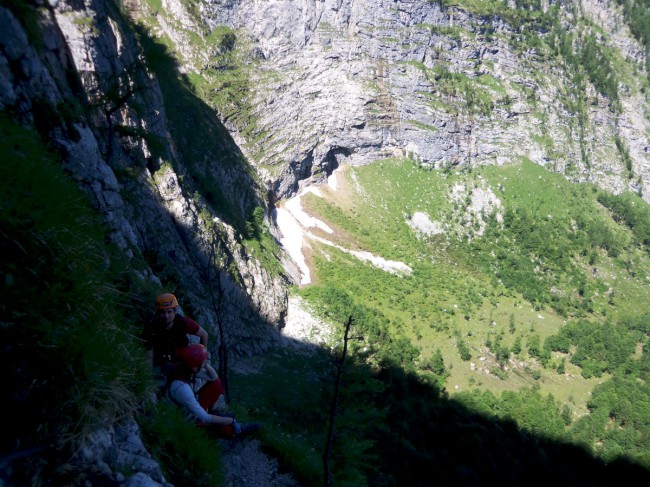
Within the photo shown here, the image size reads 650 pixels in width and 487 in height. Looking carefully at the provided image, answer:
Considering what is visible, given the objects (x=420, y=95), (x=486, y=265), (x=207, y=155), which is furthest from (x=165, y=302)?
(x=420, y=95)

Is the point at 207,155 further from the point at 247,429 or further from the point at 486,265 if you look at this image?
the point at 486,265

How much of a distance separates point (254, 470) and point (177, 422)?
11.3 ft

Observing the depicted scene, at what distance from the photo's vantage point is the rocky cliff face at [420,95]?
6750 centimetres

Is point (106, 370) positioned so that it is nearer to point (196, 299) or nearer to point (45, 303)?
point (45, 303)

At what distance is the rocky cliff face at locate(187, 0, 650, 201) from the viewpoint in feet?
221

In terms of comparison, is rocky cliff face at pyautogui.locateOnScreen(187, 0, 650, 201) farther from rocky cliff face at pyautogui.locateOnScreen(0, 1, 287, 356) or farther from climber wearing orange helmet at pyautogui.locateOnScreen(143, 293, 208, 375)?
climber wearing orange helmet at pyautogui.locateOnScreen(143, 293, 208, 375)

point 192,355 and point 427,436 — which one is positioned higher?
point 192,355

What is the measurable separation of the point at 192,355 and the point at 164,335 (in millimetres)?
434

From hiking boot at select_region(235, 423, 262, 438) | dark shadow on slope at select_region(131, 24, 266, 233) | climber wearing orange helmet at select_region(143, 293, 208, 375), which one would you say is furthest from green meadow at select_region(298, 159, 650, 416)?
climber wearing orange helmet at select_region(143, 293, 208, 375)

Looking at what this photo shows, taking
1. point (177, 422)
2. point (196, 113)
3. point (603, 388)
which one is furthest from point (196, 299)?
point (603, 388)

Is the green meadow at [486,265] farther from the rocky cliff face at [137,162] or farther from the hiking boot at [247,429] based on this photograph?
the hiking boot at [247,429]

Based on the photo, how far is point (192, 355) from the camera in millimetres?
5016

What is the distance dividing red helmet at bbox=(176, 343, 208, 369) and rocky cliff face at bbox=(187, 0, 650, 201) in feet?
180

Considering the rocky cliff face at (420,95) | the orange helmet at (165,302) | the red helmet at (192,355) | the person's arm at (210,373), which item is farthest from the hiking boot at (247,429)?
the rocky cliff face at (420,95)
